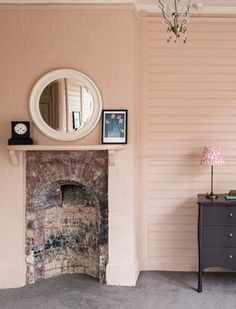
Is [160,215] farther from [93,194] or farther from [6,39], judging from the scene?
[6,39]

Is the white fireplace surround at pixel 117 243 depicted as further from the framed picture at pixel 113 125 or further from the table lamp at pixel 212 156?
the table lamp at pixel 212 156

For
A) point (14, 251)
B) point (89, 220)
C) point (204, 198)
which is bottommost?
point (14, 251)

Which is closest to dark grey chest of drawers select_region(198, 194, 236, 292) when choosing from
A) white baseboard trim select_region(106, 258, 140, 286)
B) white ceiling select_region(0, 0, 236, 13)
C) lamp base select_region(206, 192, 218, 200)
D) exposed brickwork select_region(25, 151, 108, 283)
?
lamp base select_region(206, 192, 218, 200)

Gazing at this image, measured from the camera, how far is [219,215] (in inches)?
131

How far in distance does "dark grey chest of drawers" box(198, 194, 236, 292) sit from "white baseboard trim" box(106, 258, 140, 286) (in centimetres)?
62

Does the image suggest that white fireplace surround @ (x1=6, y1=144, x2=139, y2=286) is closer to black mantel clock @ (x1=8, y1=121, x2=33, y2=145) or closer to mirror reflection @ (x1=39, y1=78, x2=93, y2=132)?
black mantel clock @ (x1=8, y1=121, x2=33, y2=145)

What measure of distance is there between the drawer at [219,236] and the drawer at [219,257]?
46mm

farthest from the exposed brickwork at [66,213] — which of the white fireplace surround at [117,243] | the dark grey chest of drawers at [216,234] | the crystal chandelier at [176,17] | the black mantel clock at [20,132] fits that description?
the crystal chandelier at [176,17]

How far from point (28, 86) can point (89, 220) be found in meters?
1.42

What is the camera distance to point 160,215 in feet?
12.6

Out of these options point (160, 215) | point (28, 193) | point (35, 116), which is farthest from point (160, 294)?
point (35, 116)

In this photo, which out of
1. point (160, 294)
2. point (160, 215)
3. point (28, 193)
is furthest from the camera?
point (160, 215)

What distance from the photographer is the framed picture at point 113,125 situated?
344 centimetres

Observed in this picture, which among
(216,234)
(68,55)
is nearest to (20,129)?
(68,55)
